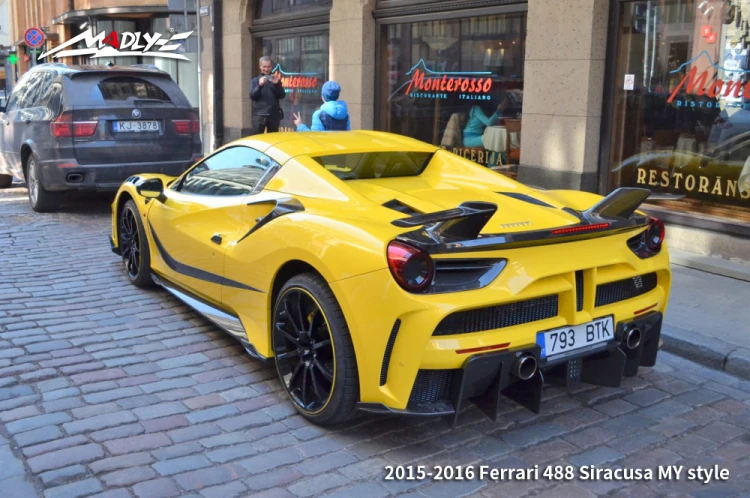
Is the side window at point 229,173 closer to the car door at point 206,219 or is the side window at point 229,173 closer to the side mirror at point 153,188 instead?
the car door at point 206,219

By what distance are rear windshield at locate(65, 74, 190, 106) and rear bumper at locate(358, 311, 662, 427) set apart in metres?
7.31

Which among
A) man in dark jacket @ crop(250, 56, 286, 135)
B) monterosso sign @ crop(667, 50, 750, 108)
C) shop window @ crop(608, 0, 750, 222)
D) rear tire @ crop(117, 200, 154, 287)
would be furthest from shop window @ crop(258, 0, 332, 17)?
rear tire @ crop(117, 200, 154, 287)

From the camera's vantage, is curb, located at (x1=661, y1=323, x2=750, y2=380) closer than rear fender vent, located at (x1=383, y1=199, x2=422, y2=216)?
No

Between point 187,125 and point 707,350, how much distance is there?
7.25 metres

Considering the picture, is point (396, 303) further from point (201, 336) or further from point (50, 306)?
point (50, 306)

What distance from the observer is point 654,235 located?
432 cm

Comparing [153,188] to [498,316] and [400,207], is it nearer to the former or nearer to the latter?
[400,207]

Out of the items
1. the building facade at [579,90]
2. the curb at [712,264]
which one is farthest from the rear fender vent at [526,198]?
the building facade at [579,90]

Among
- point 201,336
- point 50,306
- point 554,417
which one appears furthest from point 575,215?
point 50,306

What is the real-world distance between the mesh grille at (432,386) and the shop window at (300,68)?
1068 centimetres

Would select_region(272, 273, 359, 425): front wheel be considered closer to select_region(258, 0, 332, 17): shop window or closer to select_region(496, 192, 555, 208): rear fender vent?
select_region(496, 192, 555, 208): rear fender vent

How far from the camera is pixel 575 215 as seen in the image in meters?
4.16

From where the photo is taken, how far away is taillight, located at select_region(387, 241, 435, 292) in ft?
11.4

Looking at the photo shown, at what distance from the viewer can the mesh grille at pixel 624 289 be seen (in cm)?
406
